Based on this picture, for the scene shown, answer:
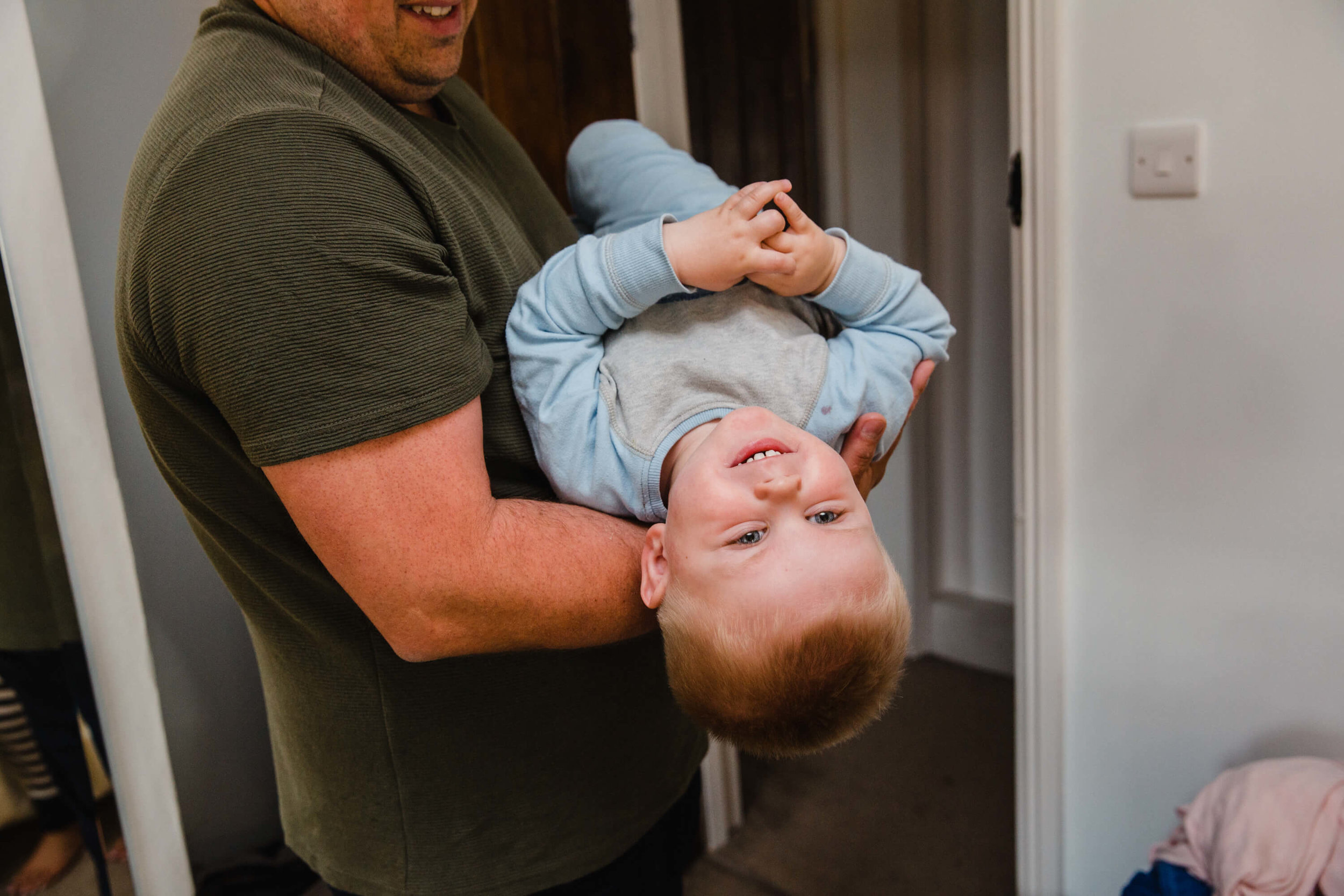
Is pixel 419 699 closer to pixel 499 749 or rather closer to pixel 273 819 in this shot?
pixel 499 749

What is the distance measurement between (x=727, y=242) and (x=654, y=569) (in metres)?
0.30

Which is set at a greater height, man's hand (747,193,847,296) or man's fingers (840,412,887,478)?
man's hand (747,193,847,296)

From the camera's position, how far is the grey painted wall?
1276mm

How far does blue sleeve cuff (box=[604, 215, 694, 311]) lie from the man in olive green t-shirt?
97 mm

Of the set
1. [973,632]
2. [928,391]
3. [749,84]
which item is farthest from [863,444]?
[973,632]

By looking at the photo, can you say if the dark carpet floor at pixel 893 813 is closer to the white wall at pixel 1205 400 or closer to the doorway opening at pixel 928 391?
the doorway opening at pixel 928 391

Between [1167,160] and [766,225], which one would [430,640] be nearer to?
[766,225]

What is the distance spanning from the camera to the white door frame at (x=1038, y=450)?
4.97 feet

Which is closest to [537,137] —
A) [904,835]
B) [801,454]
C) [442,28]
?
[442,28]

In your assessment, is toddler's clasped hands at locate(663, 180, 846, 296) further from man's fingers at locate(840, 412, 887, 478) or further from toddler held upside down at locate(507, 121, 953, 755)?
man's fingers at locate(840, 412, 887, 478)

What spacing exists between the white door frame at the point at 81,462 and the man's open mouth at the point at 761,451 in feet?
2.89

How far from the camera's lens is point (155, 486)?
1436 millimetres

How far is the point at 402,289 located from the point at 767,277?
0.35m

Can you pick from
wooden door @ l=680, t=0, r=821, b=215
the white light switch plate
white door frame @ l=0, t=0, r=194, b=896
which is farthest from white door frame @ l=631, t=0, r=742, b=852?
white door frame @ l=0, t=0, r=194, b=896
